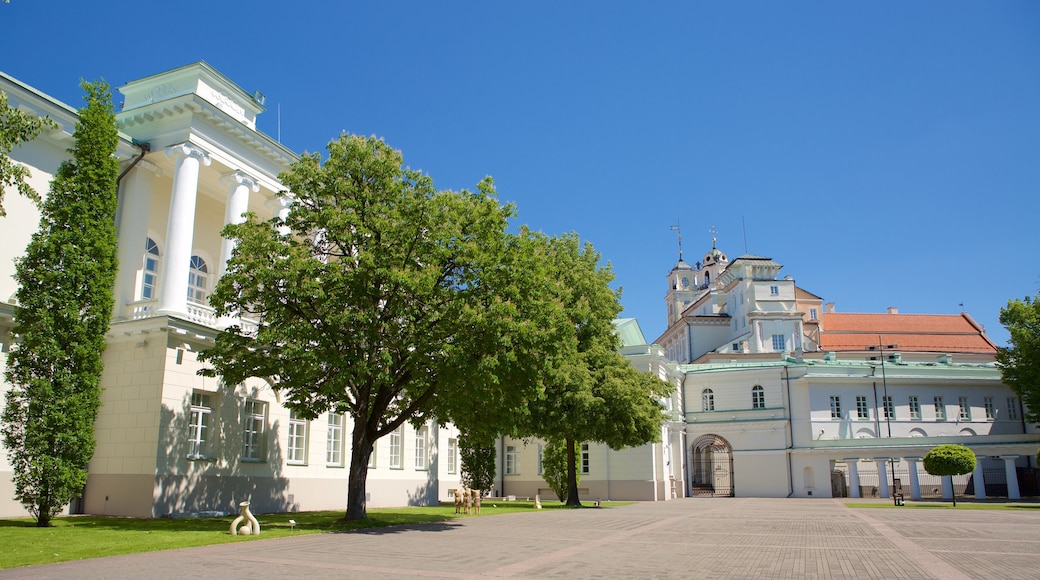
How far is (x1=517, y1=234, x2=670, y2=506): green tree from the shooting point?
102 ft

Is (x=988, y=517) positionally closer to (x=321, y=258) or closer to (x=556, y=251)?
(x=556, y=251)

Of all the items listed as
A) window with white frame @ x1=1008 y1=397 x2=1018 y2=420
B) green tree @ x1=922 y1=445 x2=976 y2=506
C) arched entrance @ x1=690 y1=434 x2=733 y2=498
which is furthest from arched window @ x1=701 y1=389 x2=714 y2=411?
window with white frame @ x1=1008 y1=397 x2=1018 y2=420

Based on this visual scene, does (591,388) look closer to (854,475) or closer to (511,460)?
(511,460)

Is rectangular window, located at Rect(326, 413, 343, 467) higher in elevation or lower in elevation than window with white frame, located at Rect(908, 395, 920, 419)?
lower

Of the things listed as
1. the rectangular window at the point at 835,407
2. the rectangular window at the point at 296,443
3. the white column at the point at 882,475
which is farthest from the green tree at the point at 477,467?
the rectangular window at the point at 835,407

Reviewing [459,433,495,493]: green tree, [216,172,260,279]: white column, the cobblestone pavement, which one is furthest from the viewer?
[459,433,495,493]: green tree

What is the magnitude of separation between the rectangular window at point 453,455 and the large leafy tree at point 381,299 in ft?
53.4

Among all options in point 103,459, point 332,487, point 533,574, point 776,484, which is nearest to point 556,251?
point 332,487

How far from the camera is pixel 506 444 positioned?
4975cm

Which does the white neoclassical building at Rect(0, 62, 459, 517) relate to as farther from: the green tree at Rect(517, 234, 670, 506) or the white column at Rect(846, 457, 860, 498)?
the white column at Rect(846, 457, 860, 498)

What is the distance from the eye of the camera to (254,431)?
962 inches

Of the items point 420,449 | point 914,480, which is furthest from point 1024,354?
point 420,449

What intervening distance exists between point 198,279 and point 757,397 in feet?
138

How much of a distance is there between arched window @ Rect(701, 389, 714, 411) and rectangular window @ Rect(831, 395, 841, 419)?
875cm
